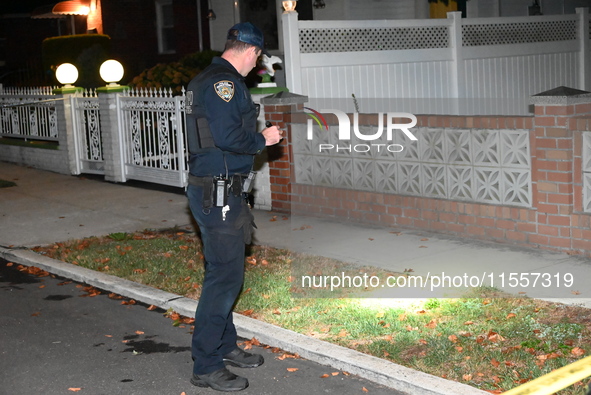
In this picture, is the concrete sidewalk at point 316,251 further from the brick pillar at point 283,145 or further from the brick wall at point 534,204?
the brick pillar at point 283,145

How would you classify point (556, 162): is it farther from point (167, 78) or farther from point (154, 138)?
point (167, 78)

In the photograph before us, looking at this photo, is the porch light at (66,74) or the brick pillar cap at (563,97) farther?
the porch light at (66,74)

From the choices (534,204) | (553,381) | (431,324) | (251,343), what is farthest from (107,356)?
(534,204)

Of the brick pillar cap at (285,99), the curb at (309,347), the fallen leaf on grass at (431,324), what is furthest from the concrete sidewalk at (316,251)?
the brick pillar cap at (285,99)

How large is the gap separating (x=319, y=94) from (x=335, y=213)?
72.6 inches

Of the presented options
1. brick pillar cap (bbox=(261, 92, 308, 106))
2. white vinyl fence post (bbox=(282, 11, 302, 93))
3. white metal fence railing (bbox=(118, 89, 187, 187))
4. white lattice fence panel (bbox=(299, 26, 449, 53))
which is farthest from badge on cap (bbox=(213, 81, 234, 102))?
white metal fence railing (bbox=(118, 89, 187, 187))

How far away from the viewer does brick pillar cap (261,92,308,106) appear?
10.2m

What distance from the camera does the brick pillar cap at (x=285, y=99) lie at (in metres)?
10.2

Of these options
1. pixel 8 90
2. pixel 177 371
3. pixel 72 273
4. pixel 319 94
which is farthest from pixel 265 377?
pixel 8 90

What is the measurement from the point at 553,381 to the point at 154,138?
10317 millimetres

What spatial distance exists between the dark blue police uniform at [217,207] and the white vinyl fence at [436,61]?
561cm

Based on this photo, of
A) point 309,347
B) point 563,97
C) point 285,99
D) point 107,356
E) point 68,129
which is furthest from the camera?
point 68,129

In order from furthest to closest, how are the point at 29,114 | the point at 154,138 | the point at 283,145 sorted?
the point at 29,114 → the point at 154,138 → the point at 283,145

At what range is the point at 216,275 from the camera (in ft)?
17.0
